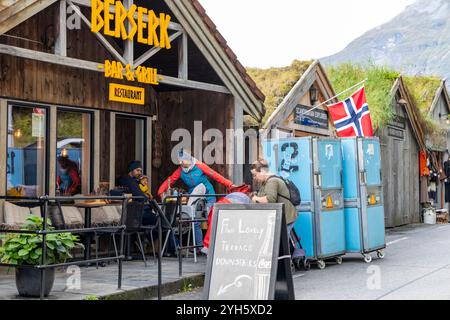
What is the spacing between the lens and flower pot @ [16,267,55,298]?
8.68 metres

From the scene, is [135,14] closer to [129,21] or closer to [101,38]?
[129,21]

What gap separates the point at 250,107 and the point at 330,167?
2041mm

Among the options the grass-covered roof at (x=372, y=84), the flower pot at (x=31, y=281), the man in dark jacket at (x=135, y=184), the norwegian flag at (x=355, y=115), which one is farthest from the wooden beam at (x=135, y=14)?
the grass-covered roof at (x=372, y=84)

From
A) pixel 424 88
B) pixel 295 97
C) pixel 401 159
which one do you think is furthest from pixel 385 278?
pixel 424 88

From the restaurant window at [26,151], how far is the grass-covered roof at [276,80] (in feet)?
21.0

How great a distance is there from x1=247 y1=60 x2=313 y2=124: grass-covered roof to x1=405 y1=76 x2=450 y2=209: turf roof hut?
9.57 m

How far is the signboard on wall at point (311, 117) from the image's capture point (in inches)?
744

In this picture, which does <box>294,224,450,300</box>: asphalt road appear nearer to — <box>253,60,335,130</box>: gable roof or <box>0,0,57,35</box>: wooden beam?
<box>253,60,335,130</box>: gable roof

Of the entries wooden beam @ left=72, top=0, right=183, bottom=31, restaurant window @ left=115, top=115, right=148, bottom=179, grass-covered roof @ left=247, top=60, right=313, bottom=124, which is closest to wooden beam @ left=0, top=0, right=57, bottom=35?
wooden beam @ left=72, top=0, right=183, bottom=31

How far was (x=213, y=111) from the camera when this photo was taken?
14.5 meters

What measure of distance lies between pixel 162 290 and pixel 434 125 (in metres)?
20.8

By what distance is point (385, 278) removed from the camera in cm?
1123
